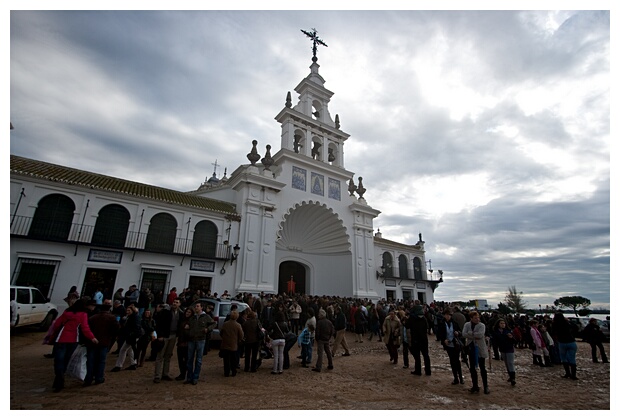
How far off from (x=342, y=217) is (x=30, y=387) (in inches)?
748

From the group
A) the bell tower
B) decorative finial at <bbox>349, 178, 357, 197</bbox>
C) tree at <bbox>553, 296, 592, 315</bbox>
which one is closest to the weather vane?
the bell tower

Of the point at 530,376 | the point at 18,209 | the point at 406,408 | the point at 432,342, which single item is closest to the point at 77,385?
the point at 406,408

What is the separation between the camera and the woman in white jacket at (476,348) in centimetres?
599

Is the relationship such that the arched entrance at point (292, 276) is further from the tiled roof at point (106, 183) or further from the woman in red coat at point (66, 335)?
the woman in red coat at point (66, 335)

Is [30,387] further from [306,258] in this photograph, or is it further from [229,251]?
[306,258]

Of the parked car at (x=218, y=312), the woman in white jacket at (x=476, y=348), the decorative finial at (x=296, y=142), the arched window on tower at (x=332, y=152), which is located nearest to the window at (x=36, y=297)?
the parked car at (x=218, y=312)

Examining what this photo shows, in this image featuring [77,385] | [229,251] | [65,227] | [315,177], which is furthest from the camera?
[315,177]

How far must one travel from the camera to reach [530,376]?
7820 mm

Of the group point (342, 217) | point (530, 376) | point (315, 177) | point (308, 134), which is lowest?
point (530, 376)

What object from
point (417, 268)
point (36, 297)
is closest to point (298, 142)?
point (417, 268)

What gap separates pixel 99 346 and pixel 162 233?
11282 millimetres

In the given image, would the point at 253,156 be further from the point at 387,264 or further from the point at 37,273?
the point at 387,264

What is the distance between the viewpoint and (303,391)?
5.80 m

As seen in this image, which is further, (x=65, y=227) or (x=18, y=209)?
(x=65, y=227)
